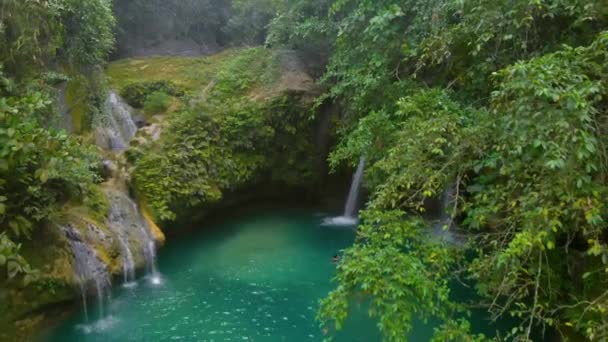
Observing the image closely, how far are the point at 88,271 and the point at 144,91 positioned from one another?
5492 millimetres

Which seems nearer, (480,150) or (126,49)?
(480,150)

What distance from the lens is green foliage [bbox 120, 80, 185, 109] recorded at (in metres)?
10.8

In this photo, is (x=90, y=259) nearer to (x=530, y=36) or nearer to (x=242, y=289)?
(x=242, y=289)

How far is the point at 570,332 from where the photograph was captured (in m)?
4.64

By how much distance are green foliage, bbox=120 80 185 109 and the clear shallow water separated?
3317mm

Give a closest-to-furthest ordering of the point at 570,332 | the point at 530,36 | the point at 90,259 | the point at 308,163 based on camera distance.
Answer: the point at 570,332, the point at 530,36, the point at 90,259, the point at 308,163

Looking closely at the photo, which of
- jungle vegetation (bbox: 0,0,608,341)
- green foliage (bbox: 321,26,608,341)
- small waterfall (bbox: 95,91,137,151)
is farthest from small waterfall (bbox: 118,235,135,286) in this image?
green foliage (bbox: 321,26,608,341)

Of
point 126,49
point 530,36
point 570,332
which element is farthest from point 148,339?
point 126,49

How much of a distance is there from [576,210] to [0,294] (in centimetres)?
609

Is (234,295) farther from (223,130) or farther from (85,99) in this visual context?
(85,99)

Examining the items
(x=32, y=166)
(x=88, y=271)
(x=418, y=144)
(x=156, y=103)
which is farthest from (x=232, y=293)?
(x=156, y=103)

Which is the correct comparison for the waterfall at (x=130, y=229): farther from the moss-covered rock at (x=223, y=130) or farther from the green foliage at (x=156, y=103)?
the green foliage at (x=156, y=103)

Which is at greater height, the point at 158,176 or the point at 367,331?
the point at 158,176

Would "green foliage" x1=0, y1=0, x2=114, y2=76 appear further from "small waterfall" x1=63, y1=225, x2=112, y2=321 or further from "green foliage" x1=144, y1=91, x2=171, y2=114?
"small waterfall" x1=63, y1=225, x2=112, y2=321
